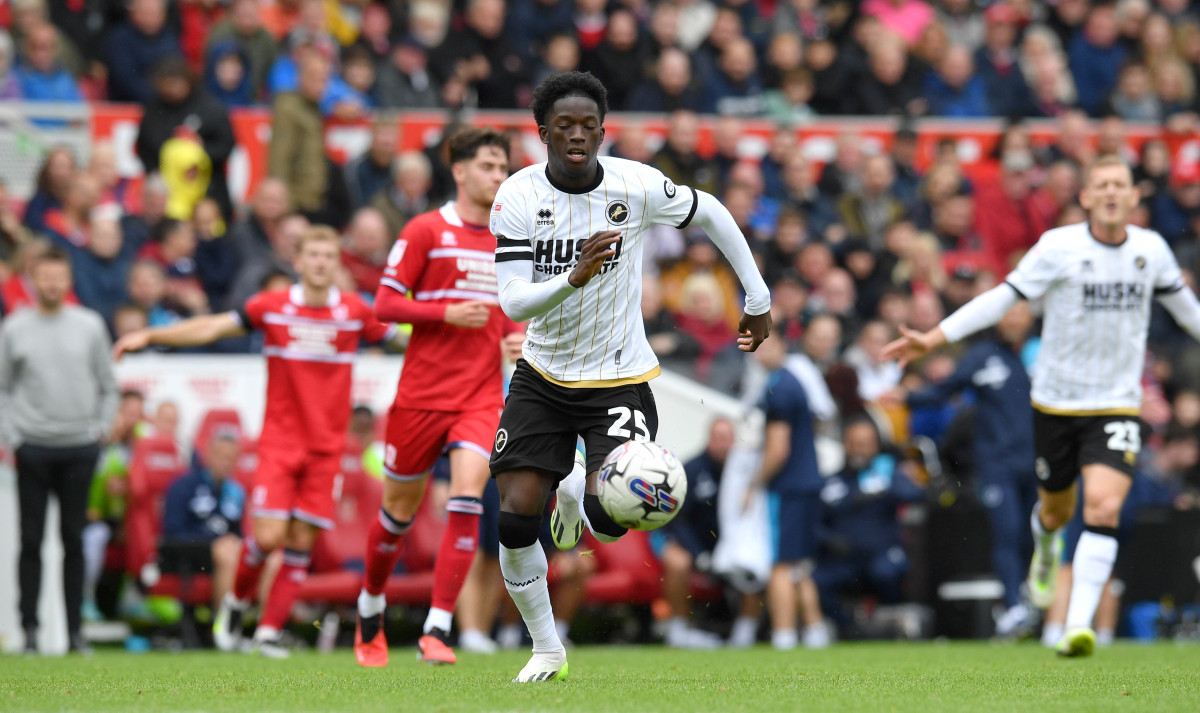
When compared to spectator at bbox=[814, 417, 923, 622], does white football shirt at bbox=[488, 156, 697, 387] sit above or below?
above

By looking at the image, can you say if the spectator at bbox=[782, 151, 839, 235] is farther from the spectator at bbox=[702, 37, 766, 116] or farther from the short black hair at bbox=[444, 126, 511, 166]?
the short black hair at bbox=[444, 126, 511, 166]

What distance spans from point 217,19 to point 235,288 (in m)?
4.53

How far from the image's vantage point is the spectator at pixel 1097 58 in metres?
19.8

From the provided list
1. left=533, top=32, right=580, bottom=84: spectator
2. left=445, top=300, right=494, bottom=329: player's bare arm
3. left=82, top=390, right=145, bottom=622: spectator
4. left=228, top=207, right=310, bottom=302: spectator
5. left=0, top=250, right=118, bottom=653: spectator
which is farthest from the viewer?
left=533, top=32, right=580, bottom=84: spectator

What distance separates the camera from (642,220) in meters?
6.76

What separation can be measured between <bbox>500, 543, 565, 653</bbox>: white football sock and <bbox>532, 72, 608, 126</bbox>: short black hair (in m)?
1.93

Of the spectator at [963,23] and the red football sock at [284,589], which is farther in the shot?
the spectator at [963,23]

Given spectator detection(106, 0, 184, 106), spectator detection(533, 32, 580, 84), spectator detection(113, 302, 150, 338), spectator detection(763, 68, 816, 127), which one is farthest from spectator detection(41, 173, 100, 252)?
spectator detection(763, 68, 816, 127)

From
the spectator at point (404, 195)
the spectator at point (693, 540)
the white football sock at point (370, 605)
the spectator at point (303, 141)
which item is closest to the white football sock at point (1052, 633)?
the spectator at point (693, 540)

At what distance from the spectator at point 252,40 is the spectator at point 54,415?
5.35 meters

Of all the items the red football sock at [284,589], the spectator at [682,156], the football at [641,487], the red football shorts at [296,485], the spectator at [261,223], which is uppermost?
the spectator at [682,156]

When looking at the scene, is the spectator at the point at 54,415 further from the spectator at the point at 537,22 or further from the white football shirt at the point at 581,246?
the spectator at the point at 537,22

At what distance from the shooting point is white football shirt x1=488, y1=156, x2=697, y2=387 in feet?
21.7

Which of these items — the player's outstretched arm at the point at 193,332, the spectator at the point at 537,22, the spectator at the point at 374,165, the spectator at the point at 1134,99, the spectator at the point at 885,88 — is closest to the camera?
the player's outstretched arm at the point at 193,332
